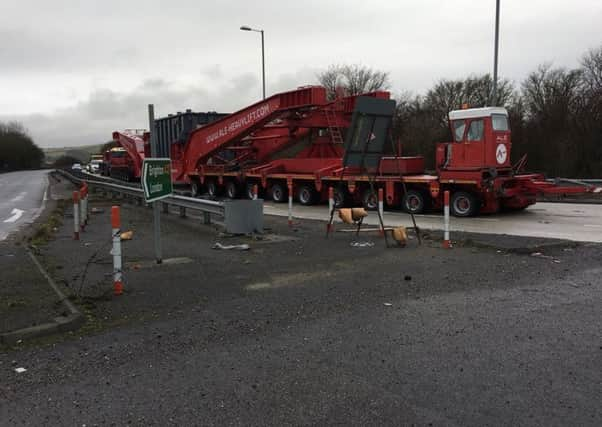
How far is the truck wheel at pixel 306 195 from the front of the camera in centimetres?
2048

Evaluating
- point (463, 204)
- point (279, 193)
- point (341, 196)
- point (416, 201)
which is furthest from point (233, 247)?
point (279, 193)

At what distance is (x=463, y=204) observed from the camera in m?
15.9

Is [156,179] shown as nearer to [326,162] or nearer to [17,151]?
[326,162]

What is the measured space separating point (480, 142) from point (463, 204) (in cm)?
183

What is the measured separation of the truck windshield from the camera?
15578 mm

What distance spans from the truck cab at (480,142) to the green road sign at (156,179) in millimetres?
10020

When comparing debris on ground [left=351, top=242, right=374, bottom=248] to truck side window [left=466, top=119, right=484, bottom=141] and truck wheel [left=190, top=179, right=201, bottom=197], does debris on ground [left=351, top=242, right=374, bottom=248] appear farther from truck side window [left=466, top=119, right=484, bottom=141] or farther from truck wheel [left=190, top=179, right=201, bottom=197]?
truck wheel [left=190, top=179, right=201, bottom=197]

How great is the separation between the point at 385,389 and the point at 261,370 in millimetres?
983

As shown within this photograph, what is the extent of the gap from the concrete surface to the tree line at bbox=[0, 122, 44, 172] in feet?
347

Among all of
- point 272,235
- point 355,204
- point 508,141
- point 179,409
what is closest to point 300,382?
point 179,409

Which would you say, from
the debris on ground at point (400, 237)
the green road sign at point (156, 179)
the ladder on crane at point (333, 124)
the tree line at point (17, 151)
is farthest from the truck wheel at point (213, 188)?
the tree line at point (17, 151)

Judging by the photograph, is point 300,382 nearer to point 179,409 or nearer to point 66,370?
point 179,409

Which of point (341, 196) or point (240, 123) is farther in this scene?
point (240, 123)

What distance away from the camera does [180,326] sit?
542 centimetres
